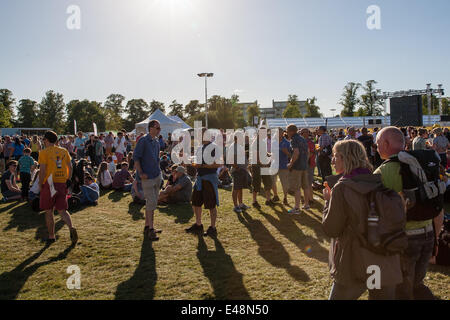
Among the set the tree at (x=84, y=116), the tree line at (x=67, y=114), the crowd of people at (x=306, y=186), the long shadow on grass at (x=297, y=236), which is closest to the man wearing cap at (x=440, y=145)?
the crowd of people at (x=306, y=186)

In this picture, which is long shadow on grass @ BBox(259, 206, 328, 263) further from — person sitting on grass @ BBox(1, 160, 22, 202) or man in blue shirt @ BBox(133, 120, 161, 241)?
person sitting on grass @ BBox(1, 160, 22, 202)

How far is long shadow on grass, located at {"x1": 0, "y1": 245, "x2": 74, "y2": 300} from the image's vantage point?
3889mm

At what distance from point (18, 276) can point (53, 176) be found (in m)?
1.67

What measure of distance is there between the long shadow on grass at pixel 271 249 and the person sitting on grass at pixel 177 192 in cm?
243

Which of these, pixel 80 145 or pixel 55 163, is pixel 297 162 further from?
pixel 80 145

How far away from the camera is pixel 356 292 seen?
235cm

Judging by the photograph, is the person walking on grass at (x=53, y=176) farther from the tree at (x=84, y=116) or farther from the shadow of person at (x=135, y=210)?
the tree at (x=84, y=116)

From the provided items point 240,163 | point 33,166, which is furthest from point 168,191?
point 33,166

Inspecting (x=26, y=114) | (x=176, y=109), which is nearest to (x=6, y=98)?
(x=26, y=114)

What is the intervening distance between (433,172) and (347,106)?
80.0 metres

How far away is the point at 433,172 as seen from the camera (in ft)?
8.83

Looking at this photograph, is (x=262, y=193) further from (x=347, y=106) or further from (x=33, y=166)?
(x=347, y=106)

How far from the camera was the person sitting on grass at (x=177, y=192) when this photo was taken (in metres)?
8.81

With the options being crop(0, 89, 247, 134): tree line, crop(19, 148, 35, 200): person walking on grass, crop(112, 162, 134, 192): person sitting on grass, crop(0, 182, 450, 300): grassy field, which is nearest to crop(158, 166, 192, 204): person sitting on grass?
crop(0, 182, 450, 300): grassy field
